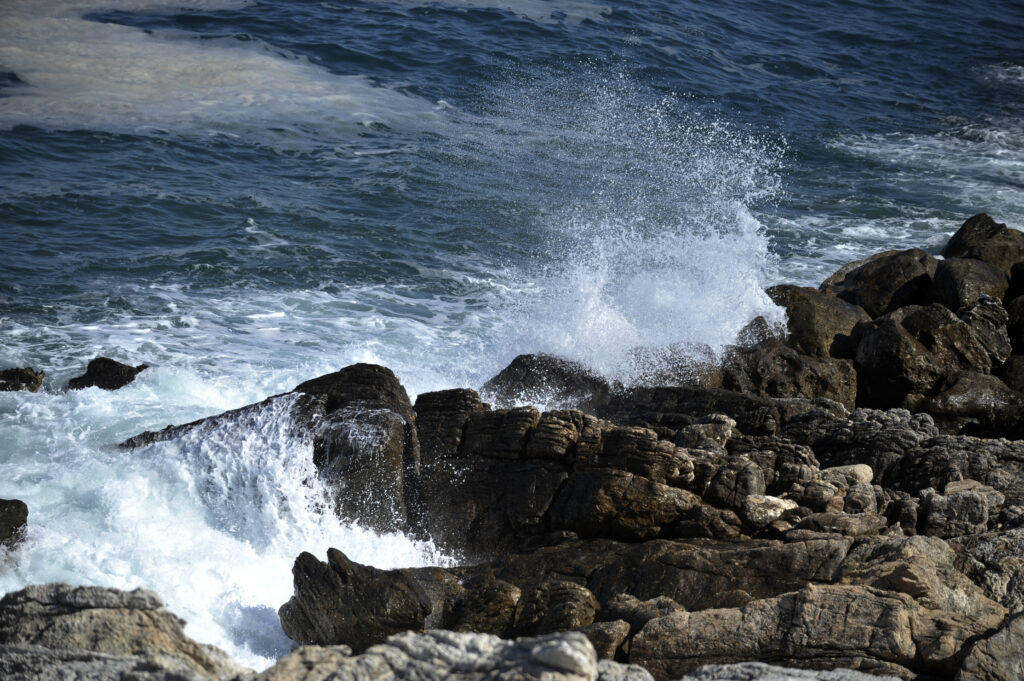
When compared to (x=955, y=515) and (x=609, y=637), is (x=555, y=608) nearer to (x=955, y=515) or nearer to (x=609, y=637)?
(x=609, y=637)

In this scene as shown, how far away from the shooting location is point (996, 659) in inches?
217

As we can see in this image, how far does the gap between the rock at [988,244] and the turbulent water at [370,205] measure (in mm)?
2497

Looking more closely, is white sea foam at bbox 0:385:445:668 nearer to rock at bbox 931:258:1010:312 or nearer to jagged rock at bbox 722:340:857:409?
jagged rock at bbox 722:340:857:409

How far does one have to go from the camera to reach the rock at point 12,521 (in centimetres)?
831

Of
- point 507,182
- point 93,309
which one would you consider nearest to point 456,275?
point 507,182

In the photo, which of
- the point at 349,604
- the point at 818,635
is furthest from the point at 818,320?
the point at 349,604

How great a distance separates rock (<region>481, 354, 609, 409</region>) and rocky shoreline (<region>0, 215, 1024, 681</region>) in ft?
0.09

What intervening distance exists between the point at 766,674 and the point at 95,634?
3175 mm

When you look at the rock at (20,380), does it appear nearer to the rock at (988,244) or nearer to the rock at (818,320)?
the rock at (818,320)

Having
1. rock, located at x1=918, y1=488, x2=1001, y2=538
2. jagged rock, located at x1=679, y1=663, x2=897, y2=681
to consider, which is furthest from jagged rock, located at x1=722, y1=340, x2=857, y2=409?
jagged rock, located at x1=679, y1=663, x2=897, y2=681

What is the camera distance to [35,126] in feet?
61.1

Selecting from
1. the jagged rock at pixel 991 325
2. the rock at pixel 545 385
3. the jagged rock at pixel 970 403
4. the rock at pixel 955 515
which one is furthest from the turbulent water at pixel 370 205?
the rock at pixel 955 515

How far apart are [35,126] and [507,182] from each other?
864 cm

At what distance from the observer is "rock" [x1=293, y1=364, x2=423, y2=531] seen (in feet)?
28.0
